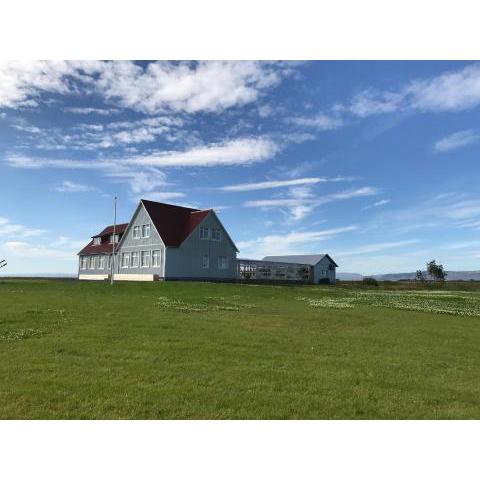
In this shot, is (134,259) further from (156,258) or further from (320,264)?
(320,264)

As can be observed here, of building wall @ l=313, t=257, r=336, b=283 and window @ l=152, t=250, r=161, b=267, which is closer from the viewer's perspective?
window @ l=152, t=250, r=161, b=267

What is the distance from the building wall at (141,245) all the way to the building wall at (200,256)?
4.94ft

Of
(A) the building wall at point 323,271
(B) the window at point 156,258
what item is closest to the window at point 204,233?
(B) the window at point 156,258

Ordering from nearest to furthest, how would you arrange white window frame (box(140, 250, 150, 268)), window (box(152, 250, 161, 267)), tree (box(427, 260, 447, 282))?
window (box(152, 250, 161, 267))
white window frame (box(140, 250, 150, 268))
tree (box(427, 260, 447, 282))

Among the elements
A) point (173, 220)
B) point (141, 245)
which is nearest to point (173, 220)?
point (173, 220)

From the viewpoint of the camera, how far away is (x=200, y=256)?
55312 mm

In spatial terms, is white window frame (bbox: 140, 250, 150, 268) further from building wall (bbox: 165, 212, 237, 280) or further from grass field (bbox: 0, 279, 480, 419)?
grass field (bbox: 0, 279, 480, 419)

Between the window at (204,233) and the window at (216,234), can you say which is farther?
the window at (216,234)

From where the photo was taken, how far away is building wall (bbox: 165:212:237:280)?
5241 cm

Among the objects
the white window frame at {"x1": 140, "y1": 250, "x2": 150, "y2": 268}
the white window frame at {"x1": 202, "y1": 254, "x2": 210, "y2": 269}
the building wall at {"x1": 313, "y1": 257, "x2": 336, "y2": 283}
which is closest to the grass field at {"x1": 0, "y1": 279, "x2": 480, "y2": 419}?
the white window frame at {"x1": 140, "y1": 250, "x2": 150, "y2": 268}

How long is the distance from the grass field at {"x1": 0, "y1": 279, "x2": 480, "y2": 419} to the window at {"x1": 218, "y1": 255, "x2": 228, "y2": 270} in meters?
38.0

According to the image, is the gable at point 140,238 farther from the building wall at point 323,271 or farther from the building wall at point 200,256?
the building wall at point 323,271

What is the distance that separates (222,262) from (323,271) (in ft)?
127

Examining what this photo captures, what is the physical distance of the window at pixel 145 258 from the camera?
179ft
